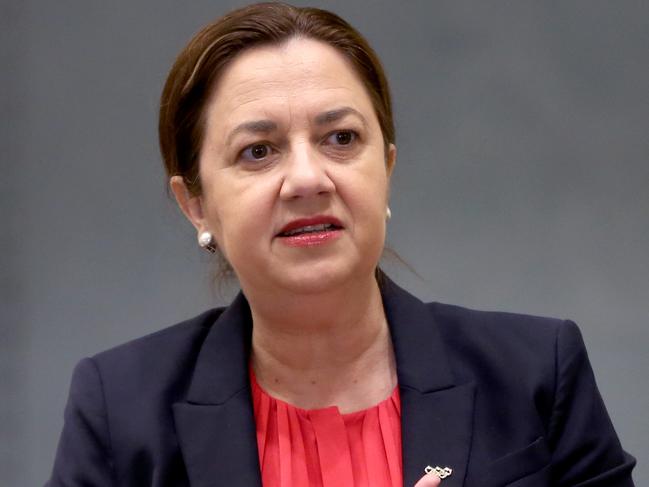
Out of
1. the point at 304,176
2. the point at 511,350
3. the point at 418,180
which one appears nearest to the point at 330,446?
the point at 511,350

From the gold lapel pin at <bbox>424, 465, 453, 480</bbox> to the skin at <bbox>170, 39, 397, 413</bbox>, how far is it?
0.18 metres

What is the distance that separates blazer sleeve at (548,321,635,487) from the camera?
185 cm

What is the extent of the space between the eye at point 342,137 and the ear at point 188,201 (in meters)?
0.29

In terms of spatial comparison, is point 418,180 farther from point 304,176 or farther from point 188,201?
point 304,176

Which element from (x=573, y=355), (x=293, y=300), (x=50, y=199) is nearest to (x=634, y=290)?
(x=573, y=355)

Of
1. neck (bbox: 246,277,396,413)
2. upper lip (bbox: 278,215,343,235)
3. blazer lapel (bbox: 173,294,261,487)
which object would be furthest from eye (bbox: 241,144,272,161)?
blazer lapel (bbox: 173,294,261,487)

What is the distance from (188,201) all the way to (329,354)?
1.17 feet

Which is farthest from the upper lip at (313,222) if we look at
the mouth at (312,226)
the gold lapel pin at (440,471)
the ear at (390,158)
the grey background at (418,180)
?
the grey background at (418,180)

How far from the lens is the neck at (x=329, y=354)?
6.40 feet

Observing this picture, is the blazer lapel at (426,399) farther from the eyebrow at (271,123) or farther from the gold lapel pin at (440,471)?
the eyebrow at (271,123)

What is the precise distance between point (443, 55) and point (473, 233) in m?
0.43

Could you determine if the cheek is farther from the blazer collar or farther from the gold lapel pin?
the gold lapel pin

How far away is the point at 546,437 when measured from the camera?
1.88 m

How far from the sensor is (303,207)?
70.8 inches
